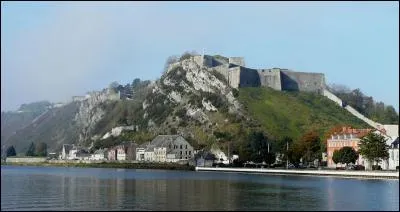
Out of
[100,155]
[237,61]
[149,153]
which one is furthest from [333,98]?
[100,155]

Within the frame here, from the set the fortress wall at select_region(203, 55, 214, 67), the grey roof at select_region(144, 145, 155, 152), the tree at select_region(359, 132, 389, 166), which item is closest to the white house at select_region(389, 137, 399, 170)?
the tree at select_region(359, 132, 389, 166)

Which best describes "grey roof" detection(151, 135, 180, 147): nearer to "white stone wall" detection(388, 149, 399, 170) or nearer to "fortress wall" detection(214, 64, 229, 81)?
"fortress wall" detection(214, 64, 229, 81)

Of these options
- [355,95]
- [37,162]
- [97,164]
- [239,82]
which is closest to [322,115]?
[239,82]

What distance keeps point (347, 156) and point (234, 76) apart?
7132 cm

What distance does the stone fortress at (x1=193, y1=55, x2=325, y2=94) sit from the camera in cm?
16625

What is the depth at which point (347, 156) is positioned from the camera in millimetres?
96188

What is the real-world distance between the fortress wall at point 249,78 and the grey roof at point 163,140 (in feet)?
87.7

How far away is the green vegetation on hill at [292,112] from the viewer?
5684 inches

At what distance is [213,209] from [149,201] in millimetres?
5932

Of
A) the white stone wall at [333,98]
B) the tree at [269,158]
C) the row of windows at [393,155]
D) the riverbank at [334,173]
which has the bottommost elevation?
the riverbank at [334,173]

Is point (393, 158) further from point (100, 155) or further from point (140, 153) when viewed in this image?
point (100, 155)

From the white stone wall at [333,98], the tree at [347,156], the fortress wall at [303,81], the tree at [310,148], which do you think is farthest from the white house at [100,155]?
the tree at [347,156]

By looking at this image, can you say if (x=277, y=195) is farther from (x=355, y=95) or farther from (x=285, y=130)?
(x=355, y=95)

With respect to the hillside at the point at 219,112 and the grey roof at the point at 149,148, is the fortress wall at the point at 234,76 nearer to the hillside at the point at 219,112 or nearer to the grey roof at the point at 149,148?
the hillside at the point at 219,112
